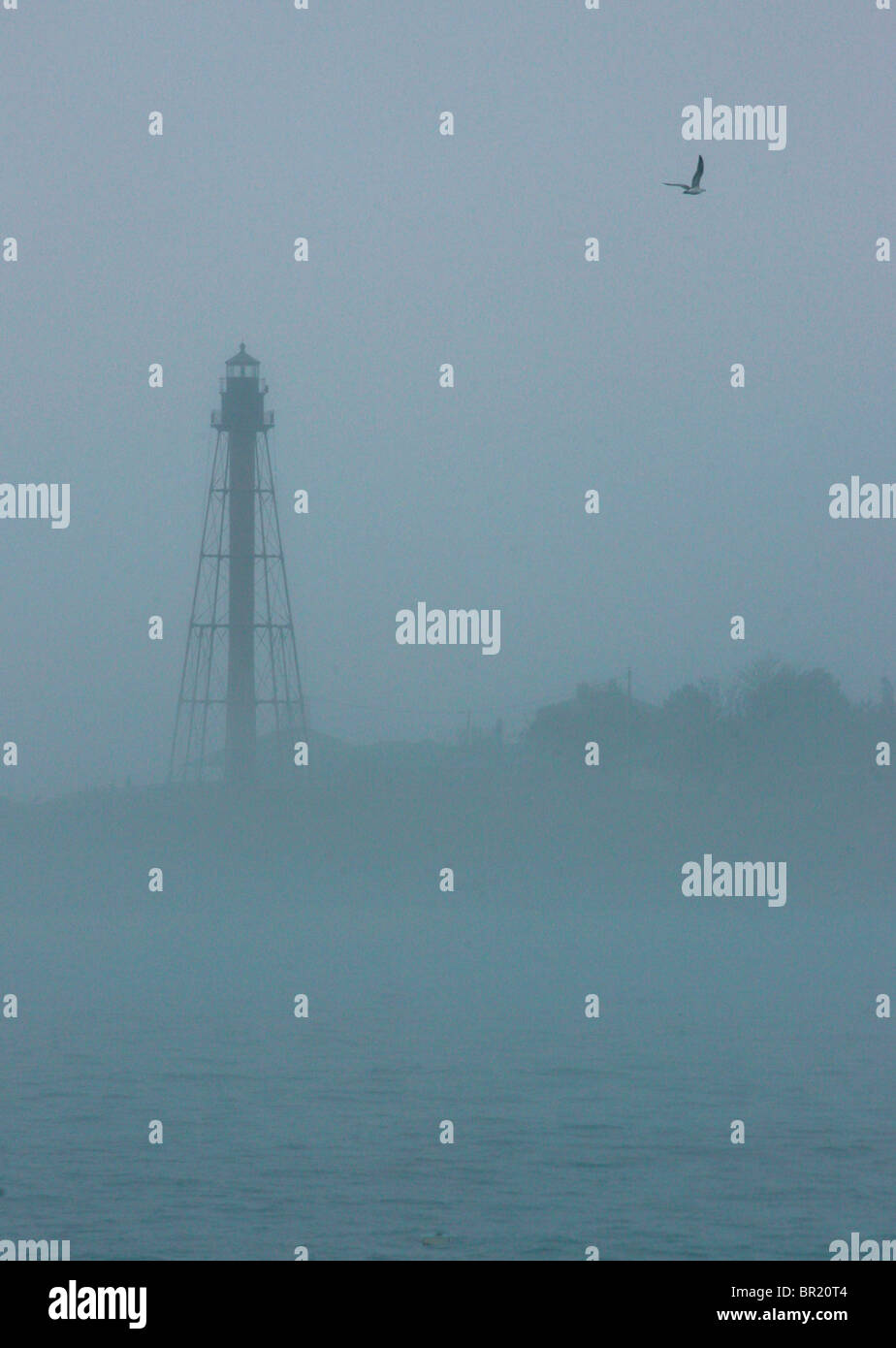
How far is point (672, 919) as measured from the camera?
378ft

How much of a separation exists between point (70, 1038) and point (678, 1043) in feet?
45.1

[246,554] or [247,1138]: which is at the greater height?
[246,554]

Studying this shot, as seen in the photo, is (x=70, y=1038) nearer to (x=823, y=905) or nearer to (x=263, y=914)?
(x=263, y=914)

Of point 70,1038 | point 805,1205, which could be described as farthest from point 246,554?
point 805,1205

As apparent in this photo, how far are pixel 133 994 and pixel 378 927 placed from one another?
42643 millimetres

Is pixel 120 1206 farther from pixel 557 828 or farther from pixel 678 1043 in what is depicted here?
pixel 557 828

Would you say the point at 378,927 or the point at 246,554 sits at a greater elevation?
the point at 246,554

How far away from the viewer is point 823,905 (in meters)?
127

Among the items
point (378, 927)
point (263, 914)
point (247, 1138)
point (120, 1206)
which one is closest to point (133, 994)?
point (247, 1138)

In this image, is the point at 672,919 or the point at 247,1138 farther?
the point at 672,919
